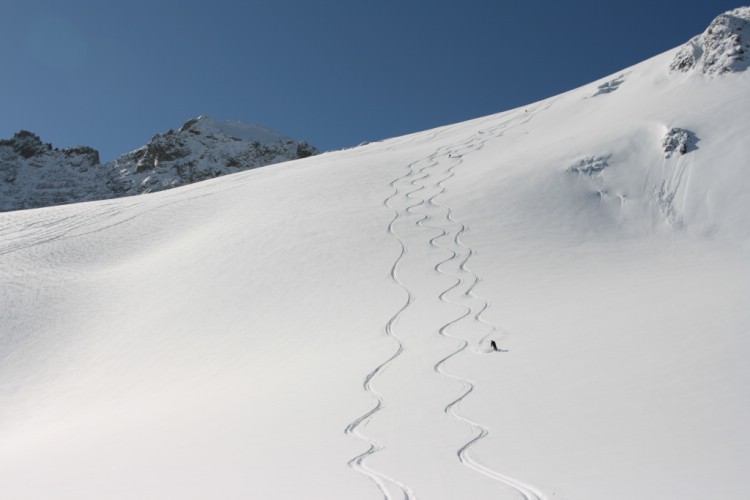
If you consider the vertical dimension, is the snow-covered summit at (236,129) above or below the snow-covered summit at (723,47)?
above

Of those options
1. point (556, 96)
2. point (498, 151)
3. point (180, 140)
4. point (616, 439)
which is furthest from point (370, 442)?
point (180, 140)

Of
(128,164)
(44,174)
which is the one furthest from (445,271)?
(128,164)

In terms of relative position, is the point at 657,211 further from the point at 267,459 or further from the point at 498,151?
the point at 267,459

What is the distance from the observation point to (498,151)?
20.7m

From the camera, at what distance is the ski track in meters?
5.26

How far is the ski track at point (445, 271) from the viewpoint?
207 inches

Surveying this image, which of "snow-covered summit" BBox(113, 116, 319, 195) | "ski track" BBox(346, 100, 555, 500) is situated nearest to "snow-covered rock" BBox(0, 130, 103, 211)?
"snow-covered summit" BBox(113, 116, 319, 195)

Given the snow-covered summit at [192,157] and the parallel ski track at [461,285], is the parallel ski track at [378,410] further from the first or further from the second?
the snow-covered summit at [192,157]

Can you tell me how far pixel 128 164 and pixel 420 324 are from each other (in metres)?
90.0

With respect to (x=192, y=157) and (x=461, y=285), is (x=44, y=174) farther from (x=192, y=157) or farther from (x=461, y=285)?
(x=461, y=285)

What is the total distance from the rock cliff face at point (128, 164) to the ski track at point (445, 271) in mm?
64562

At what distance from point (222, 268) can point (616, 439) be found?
11378 mm

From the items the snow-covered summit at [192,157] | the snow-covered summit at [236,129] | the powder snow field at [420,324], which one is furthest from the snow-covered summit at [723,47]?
the snow-covered summit at [236,129]

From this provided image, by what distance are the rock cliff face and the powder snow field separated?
62556mm
